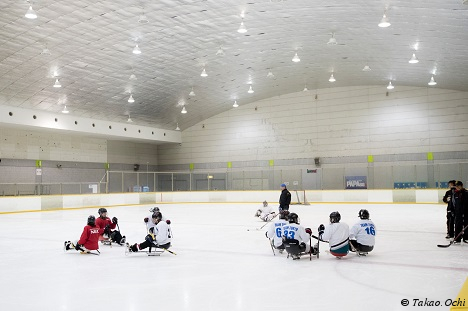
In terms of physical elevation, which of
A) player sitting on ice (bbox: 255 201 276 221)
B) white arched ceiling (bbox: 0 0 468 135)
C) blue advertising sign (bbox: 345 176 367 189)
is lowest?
player sitting on ice (bbox: 255 201 276 221)

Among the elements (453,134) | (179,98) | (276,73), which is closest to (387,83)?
(453,134)

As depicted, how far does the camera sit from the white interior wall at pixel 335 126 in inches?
1171

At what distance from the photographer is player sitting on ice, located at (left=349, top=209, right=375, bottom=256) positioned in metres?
8.94

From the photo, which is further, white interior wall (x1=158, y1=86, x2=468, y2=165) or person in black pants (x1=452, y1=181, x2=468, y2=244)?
white interior wall (x1=158, y1=86, x2=468, y2=165)

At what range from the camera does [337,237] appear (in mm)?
8719

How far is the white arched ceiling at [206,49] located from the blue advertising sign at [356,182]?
690cm

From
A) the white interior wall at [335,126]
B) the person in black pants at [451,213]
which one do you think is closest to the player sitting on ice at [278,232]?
the person in black pants at [451,213]

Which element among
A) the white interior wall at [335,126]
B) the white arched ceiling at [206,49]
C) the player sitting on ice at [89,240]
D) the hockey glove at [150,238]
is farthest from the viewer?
the white interior wall at [335,126]

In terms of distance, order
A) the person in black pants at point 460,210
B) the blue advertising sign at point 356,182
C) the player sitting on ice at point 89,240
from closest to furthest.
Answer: the player sitting on ice at point 89,240, the person in black pants at point 460,210, the blue advertising sign at point 356,182

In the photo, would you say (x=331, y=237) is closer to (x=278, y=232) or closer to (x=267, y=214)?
(x=278, y=232)

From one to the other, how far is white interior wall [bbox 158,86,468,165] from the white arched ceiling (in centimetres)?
157

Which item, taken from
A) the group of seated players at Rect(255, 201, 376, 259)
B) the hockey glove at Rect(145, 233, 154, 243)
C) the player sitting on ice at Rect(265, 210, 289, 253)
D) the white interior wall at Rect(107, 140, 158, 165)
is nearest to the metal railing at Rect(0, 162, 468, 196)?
the white interior wall at Rect(107, 140, 158, 165)

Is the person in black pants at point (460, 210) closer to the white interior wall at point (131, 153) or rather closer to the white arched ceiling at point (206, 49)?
the white arched ceiling at point (206, 49)

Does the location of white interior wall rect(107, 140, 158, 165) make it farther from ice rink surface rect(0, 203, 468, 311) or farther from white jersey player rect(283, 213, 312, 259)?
white jersey player rect(283, 213, 312, 259)
